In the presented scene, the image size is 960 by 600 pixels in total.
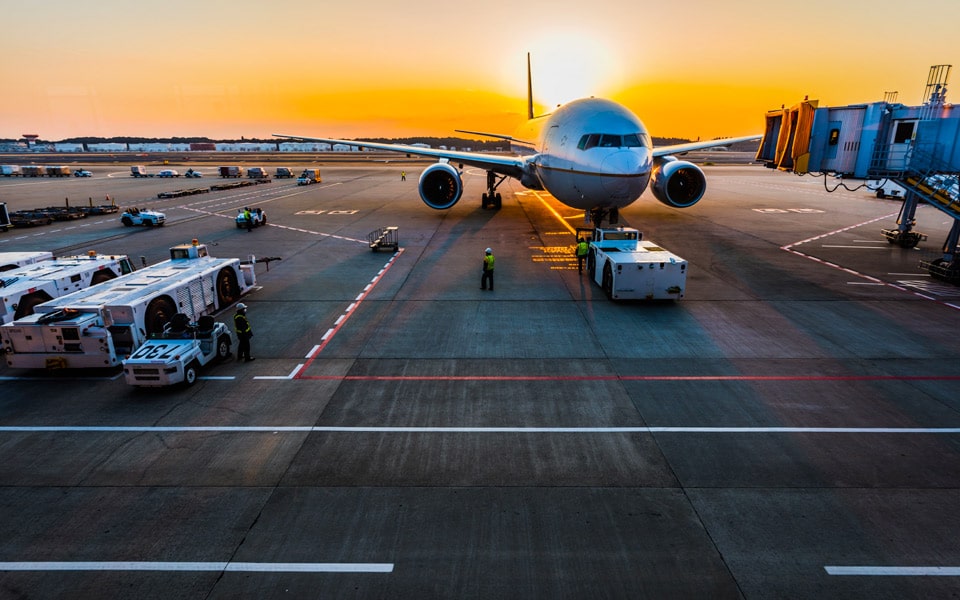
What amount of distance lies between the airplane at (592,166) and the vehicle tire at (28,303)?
74.7ft

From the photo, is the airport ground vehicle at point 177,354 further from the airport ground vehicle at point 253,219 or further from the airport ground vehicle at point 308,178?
the airport ground vehicle at point 308,178

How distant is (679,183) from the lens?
33.1 meters

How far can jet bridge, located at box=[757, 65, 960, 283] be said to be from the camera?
22.4 m

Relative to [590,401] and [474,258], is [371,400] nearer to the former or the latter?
[590,401]

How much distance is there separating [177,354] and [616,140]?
2100 centimetres

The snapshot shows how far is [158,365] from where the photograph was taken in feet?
39.2

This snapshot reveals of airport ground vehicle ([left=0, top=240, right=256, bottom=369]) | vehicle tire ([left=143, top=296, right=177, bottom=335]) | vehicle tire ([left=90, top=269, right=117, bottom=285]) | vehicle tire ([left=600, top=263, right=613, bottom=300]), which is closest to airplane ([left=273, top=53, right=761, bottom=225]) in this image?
vehicle tire ([left=600, top=263, right=613, bottom=300])

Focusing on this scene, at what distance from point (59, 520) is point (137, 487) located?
1.10 meters

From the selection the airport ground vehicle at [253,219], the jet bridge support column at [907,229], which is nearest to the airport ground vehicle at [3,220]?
the airport ground vehicle at [253,219]

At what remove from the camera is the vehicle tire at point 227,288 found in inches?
730

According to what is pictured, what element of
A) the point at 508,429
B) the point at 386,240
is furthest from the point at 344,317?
the point at 386,240

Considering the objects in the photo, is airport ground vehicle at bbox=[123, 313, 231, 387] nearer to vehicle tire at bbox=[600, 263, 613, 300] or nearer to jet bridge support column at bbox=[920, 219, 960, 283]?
vehicle tire at bbox=[600, 263, 613, 300]

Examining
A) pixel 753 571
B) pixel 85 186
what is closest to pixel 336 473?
pixel 753 571

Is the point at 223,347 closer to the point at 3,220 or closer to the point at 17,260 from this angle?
the point at 17,260
